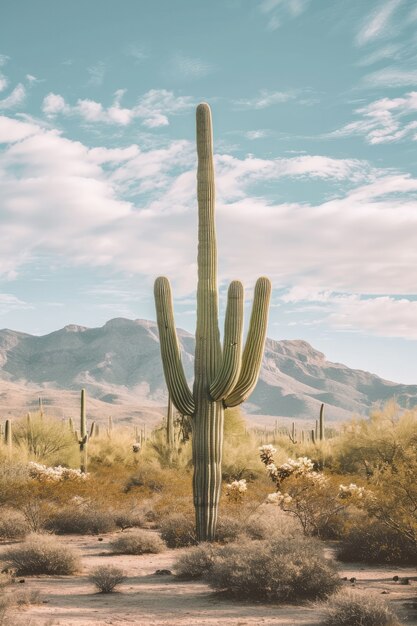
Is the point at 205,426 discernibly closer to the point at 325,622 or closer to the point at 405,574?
the point at 405,574

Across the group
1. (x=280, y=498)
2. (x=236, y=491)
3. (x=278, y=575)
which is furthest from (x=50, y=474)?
(x=278, y=575)

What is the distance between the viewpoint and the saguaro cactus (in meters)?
12.1

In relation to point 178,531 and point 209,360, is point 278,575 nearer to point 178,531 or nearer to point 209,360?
point 209,360

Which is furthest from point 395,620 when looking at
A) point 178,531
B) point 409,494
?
point 178,531

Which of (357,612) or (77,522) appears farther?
(77,522)

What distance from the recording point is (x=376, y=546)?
37.7 feet

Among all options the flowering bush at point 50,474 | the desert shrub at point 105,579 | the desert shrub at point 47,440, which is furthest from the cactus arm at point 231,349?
the desert shrub at point 47,440

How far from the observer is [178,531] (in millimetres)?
13094

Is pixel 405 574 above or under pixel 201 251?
under

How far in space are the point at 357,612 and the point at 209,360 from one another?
6.09 metres

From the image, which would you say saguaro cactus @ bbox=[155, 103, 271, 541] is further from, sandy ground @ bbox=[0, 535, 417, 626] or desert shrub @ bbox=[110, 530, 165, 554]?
sandy ground @ bbox=[0, 535, 417, 626]

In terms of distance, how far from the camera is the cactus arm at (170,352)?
490 inches

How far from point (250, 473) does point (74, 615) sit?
57.1 ft

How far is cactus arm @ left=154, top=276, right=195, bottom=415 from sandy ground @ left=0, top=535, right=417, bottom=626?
9.52 feet
